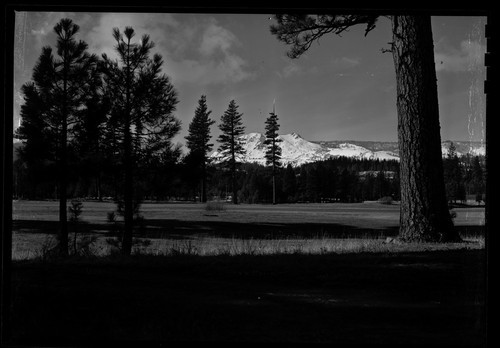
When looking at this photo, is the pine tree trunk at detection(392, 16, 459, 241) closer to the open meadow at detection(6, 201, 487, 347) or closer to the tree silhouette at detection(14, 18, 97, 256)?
the open meadow at detection(6, 201, 487, 347)

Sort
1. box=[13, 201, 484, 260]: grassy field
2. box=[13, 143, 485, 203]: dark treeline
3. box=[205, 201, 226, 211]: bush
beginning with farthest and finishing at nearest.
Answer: box=[205, 201, 226, 211]: bush, box=[13, 201, 484, 260]: grassy field, box=[13, 143, 485, 203]: dark treeline

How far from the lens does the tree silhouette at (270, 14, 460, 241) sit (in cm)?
722

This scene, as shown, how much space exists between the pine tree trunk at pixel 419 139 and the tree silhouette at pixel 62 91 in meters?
8.07

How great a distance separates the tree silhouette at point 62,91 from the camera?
10.7 metres

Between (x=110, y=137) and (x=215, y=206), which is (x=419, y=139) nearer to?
(x=110, y=137)

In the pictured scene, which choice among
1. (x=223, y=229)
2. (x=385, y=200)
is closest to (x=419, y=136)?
(x=223, y=229)

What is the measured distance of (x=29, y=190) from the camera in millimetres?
11586

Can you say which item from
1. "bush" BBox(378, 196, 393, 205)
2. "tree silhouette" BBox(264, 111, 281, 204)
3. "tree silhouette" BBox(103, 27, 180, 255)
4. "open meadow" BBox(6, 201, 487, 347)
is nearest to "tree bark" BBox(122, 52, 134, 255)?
"tree silhouette" BBox(103, 27, 180, 255)

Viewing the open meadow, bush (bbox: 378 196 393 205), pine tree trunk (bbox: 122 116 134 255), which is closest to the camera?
the open meadow

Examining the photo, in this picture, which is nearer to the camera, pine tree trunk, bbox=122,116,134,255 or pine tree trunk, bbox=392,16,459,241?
pine tree trunk, bbox=392,16,459,241

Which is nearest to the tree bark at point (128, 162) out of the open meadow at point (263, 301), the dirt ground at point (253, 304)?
the open meadow at point (263, 301)

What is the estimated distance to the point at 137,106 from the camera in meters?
12.3

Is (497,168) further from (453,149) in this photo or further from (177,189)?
(177,189)

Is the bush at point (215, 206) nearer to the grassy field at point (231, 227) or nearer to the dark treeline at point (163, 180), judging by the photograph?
the grassy field at point (231, 227)
